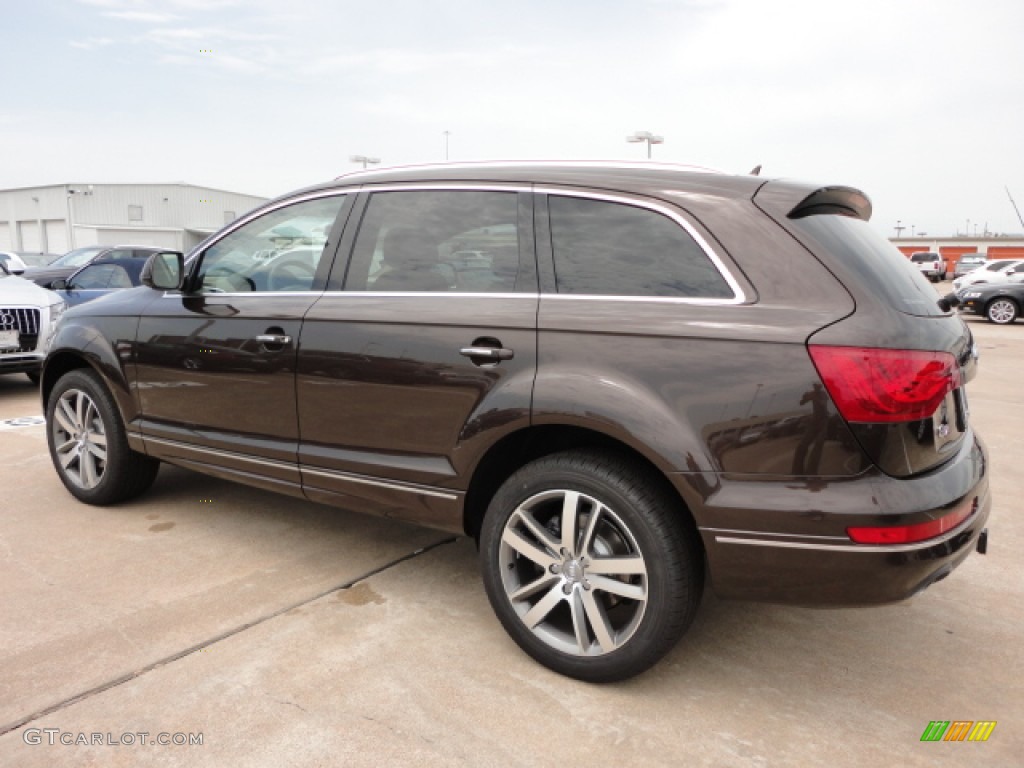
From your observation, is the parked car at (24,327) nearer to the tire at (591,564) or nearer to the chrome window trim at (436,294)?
the chrome window trim at (436,294)

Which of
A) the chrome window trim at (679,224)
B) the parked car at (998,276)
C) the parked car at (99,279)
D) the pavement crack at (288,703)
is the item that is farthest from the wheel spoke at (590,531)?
the parked car at (998,276)

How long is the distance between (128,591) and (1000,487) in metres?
4.74

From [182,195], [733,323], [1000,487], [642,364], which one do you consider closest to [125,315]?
[642,364]

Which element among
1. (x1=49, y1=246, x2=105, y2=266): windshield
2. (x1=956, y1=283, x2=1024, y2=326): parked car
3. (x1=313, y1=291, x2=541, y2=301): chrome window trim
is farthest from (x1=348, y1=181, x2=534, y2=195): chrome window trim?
(x1=956, y1=283, x2=1024, y2=326): parked car

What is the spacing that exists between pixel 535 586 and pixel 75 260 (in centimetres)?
1376

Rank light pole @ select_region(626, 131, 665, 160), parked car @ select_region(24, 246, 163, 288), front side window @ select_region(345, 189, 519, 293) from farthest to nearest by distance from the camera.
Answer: light pole @ select_region(626, 131, 665, 160) < parked car @ select_region(24, 246, 163, 288) < front side window @ select_region(345, 189, 519, 293)

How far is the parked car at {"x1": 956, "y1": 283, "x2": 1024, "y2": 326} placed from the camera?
59.1ft

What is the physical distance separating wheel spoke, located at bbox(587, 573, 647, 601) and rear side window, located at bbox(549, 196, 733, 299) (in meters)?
0.91

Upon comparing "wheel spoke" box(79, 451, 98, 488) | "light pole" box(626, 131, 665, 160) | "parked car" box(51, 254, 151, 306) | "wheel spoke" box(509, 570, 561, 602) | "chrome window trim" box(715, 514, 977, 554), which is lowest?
"wheel spoke" box(79, 451, 98, 488)

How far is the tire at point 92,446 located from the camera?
4.08m

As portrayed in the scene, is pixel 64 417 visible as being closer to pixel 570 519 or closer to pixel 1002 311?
pixel 570 519

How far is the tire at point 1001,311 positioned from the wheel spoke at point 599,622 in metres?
19.3

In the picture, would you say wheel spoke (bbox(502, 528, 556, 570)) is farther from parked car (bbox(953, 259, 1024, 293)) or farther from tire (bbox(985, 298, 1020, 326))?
parked car (bbox(953, 259, 1024, 293))

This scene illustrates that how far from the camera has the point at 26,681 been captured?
255 centimetres
